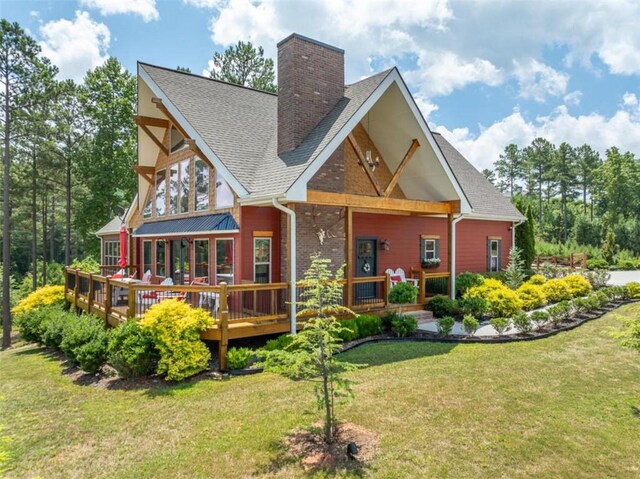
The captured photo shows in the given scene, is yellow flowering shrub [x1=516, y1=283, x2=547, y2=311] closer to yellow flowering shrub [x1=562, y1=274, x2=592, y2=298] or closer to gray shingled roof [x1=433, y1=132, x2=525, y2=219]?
yellow flowering shrub [x1=562, y1=274, x2=592, y2=298]

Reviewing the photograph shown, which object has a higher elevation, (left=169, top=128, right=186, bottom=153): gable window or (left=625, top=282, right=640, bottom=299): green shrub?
(left=169, top=128, right=186, bottom=153): gable window

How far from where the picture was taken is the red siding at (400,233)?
14.8 meters

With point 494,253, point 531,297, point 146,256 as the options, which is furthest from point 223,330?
point 494,253

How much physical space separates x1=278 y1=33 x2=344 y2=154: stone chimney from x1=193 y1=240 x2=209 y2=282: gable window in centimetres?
399

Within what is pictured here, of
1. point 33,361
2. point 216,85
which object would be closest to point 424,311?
point 216,85

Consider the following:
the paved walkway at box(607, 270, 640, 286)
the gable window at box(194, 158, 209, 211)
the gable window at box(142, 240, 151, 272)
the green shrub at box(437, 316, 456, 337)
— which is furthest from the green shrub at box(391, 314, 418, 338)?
the paved walkway at box(607, 270, 640, 286)

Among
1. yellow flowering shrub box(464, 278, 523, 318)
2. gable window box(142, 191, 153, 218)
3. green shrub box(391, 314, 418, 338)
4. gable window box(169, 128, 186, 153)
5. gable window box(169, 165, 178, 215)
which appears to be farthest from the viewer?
gable window box(142, 191, 153, 218)

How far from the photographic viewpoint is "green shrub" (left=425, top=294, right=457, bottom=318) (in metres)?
13.3

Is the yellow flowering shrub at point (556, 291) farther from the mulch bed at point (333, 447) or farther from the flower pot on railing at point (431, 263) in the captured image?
the mulch bed at point (333, 447)

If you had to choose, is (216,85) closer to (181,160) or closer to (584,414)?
(181,160)

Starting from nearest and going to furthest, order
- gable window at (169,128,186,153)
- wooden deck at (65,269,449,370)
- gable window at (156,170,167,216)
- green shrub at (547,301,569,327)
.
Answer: wooden deck at (65,269,449,370), green shrub at (547,301,569,327), gable window at (169,128,186,153), gable window at (156,170,167,216)

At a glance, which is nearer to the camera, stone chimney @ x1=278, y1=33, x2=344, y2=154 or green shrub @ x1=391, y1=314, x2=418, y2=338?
green shrub @ x1=391, y1=314, x2=418, y2=338

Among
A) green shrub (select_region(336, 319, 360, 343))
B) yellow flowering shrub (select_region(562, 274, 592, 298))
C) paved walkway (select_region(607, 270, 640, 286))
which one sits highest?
yellow flowering shrub (select_region(562, 274, 592, 298))

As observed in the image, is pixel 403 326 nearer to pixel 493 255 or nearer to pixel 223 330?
pixel 223 330
